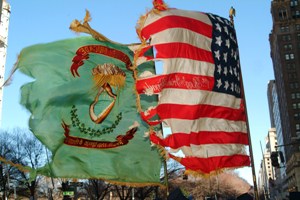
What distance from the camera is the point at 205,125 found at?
9594 mm

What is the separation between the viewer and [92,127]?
9.98 meters

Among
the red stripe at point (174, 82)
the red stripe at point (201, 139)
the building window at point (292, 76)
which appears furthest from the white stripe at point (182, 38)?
the building window at point (292, 76)

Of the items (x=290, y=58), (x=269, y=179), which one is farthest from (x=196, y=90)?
(x=290, y=58)

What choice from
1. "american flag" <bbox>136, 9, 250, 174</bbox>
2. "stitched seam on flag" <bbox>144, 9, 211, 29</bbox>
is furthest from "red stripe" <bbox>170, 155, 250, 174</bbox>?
"stitched seam on flag" <bbox>144, 9, 211, 29</bbox>

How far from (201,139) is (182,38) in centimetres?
252

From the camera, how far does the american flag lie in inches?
364

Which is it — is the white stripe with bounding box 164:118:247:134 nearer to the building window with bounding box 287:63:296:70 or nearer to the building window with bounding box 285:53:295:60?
the building window with bounding box 287:63:296:70

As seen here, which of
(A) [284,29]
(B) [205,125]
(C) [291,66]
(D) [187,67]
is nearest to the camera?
(B) [205,125]

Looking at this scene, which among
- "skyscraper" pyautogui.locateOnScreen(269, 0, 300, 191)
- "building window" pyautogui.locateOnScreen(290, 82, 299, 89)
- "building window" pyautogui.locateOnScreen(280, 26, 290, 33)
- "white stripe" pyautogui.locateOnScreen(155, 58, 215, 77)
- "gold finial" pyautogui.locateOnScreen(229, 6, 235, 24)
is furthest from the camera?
"building window" pyautogui.locateOnScreen(280, 26, 290, 33)

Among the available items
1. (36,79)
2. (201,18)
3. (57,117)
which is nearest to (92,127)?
(57,117)

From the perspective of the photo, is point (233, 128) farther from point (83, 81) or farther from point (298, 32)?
point (298, 32)

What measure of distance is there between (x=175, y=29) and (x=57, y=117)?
11.6ft

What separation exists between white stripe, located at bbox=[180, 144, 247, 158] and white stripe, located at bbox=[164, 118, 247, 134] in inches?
15.4

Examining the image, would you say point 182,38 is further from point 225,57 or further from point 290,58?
point 290,58
